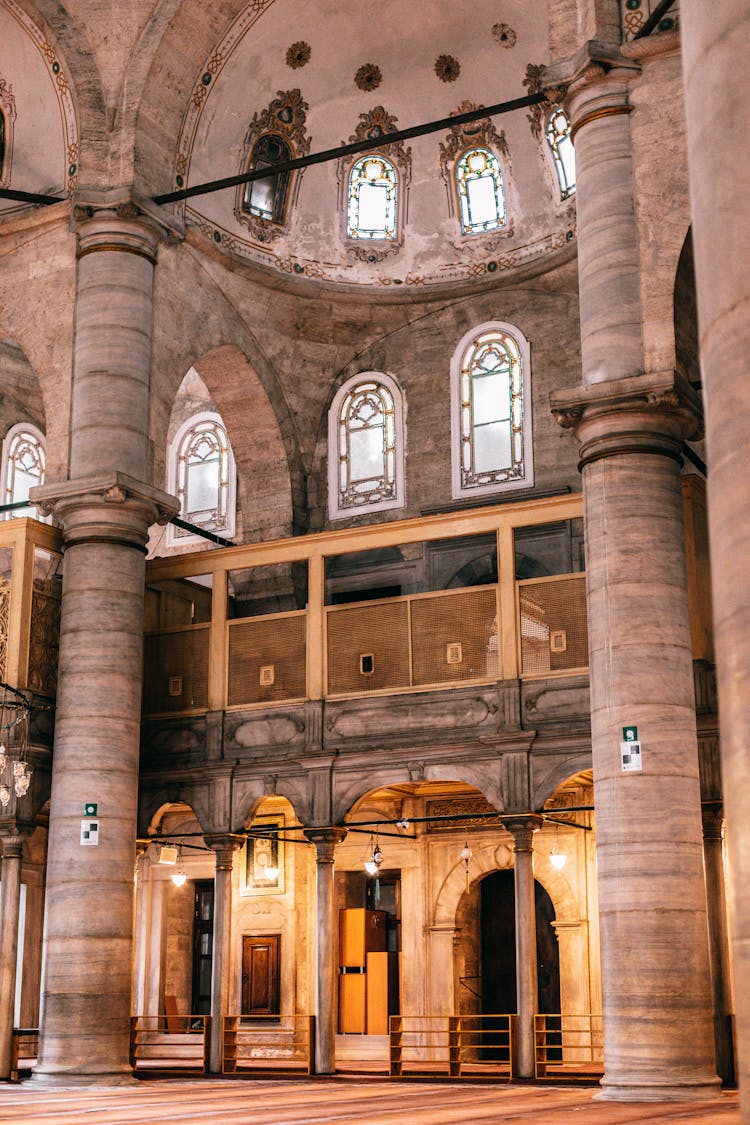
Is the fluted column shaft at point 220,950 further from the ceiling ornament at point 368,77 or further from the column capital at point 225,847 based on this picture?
the ceiling ornament at point 368,77

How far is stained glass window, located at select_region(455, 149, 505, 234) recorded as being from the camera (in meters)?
22.3

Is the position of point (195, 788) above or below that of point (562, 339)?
below

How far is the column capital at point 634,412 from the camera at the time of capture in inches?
542

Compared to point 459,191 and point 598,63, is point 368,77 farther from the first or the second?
point 598,63

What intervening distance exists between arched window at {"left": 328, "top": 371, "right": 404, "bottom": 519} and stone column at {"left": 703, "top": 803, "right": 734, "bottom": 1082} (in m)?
8.35

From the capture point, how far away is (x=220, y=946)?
690 inches

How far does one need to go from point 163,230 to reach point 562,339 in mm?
6147

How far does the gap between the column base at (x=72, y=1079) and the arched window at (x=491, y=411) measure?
9725mm

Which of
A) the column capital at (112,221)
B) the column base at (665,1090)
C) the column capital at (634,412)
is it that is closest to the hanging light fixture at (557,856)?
the column base at (665,1090)

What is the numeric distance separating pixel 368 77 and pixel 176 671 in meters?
9.41

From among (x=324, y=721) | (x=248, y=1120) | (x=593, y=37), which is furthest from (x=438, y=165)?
(x=248, y=1120)

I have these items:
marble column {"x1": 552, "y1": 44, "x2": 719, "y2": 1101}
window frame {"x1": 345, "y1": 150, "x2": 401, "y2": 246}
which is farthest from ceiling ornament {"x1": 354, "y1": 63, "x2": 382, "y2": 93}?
marble column {"x1": 552, "y1": 44, "x2": 719, "y2": 1101}

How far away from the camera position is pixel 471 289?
882 inches

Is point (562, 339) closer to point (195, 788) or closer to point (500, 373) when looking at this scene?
point (500, 373)
